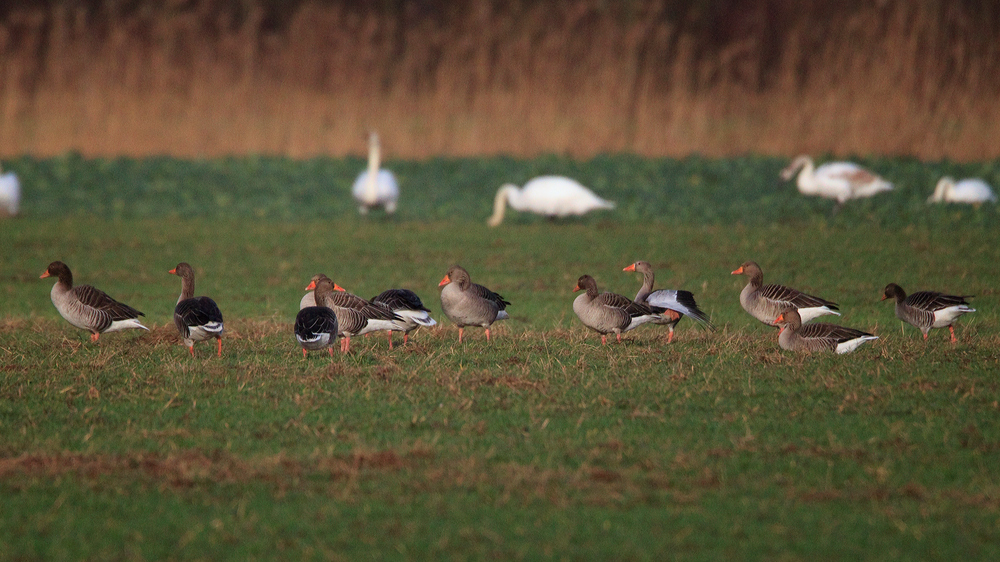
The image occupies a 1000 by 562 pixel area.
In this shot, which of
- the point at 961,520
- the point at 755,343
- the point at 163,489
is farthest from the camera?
the point at 755,343

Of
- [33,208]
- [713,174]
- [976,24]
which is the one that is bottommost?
[33,208]

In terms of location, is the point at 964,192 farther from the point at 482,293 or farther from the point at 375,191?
the point at 482,293

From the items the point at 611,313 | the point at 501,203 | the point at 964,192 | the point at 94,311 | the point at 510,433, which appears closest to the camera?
the point at 510,433

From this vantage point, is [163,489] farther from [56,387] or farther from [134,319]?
[134,319]

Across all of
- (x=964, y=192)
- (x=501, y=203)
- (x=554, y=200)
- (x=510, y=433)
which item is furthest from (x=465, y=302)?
(x=964, y=192)

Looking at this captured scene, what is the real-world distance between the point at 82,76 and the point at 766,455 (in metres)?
27.1

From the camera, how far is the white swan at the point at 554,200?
23.4 metres

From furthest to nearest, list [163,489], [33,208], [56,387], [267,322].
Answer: [33,208]
[267,322]
[56,387]
[163,489]

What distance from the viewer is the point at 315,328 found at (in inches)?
390

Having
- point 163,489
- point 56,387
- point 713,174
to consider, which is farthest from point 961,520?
point 713,174

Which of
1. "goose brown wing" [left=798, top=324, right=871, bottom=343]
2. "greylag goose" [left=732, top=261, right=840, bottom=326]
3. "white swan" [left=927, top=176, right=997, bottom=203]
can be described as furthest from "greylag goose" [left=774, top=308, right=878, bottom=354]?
"white swan" [left=927, top=176, right=997, bottom=203]

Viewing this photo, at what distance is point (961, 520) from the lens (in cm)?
615

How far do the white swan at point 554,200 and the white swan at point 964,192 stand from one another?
6.95m

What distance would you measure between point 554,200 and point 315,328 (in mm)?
13945
